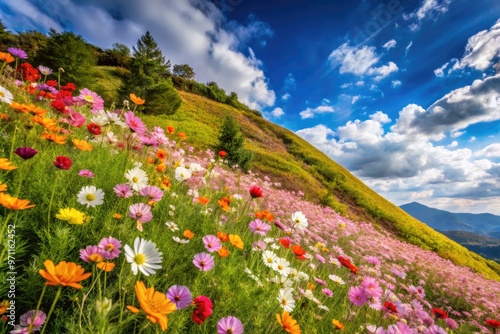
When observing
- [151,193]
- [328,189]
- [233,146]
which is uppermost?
[233,146]

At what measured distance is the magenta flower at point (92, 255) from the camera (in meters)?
1.01

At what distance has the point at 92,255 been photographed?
1.04 metres

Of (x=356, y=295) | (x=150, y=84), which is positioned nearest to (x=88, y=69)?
(x=150, y=84)

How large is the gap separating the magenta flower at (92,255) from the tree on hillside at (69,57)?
16.0 metres

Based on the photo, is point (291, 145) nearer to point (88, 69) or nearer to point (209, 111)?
point (209, 111)

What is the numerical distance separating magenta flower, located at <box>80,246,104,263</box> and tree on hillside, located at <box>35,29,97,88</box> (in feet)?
52.5

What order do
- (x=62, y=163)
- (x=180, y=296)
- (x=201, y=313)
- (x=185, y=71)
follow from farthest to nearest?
(x=185, y=71)
(x=62, y=163)
(x=180, y=296)
(x=201, y=313)

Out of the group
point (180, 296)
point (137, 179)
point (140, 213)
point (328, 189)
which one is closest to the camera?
point (180, 296)

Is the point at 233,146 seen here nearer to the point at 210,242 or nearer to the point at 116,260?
the point at 210,242

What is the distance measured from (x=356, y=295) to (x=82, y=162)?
2.36m

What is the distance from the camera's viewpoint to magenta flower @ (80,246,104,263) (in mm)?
1013

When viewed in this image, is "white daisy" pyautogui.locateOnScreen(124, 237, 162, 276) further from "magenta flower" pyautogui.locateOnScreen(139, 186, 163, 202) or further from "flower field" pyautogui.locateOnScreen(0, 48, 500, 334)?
"magenta flower" pyautogui.locateOnScreen(139, 186, 163, 202)

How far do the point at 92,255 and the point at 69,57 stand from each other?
679 inches

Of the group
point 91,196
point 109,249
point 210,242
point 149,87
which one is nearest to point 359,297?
point 210,242
